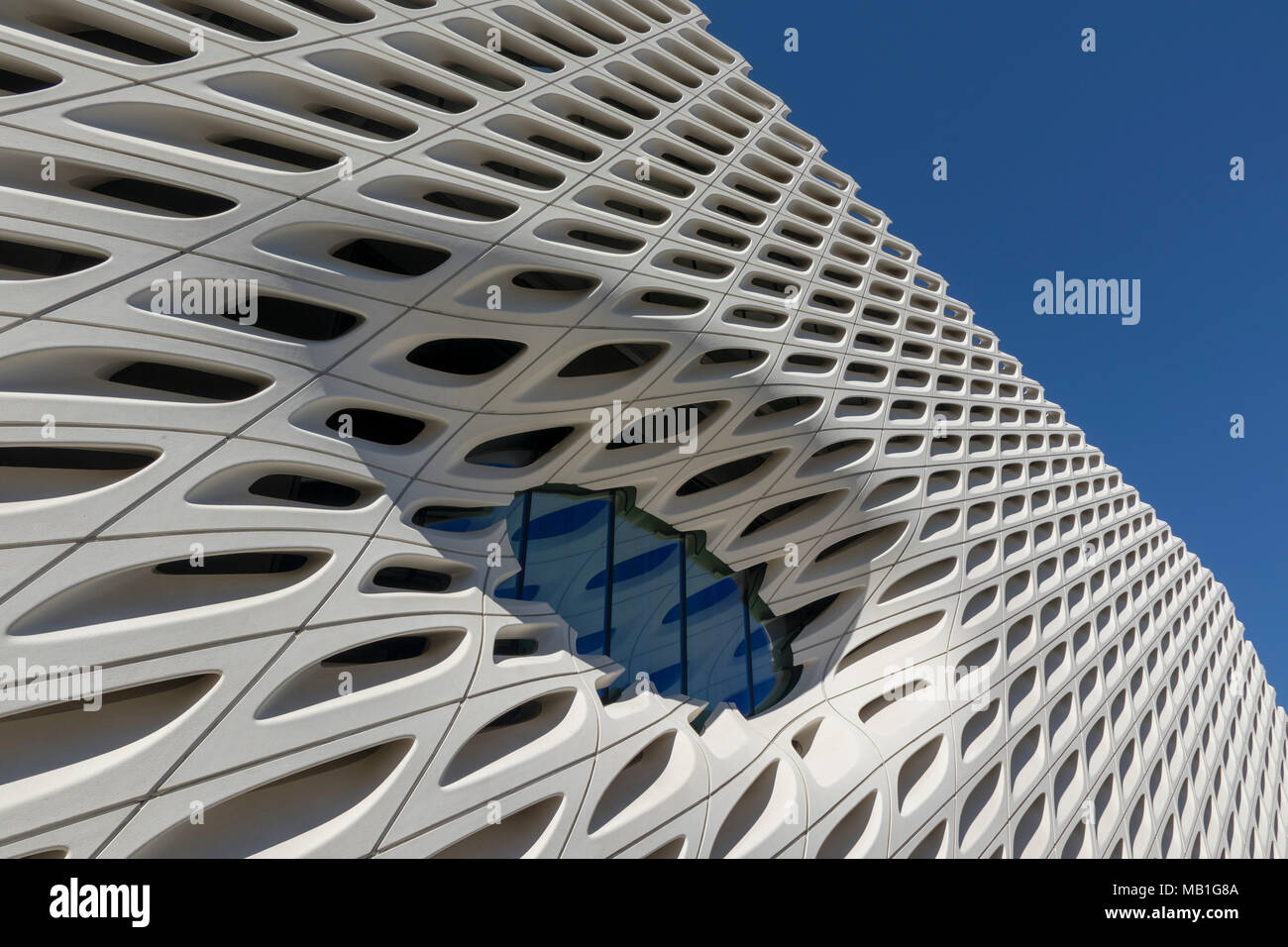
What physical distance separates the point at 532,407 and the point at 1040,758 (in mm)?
13018

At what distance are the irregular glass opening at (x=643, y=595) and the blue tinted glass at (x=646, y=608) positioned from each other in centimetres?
2

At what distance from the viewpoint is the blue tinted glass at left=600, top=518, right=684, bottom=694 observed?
12.0m

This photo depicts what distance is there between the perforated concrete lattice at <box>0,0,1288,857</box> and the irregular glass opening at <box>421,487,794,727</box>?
144 millimetres

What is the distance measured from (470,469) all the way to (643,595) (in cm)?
422

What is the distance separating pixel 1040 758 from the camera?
1484 centimetres

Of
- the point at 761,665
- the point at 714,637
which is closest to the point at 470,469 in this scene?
the point at 714,637

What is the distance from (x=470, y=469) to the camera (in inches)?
396
